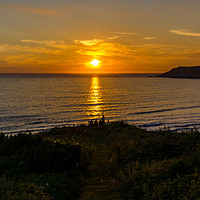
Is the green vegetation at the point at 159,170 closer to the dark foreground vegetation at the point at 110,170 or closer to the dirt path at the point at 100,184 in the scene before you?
the dark foreground vegetation at the point at 110,170

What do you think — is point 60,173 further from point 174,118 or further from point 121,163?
point 174,118

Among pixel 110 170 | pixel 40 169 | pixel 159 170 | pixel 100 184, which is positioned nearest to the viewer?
pixel 159 170

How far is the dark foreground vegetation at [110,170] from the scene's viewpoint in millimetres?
8086

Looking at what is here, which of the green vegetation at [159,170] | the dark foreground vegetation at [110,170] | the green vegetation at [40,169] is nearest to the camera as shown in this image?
the green vegetation at [159,170]

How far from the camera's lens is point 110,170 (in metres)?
13.1

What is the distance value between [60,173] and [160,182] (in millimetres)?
5306

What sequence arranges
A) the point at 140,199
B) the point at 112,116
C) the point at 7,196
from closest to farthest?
the point at 7,196 → the point at 140,199 → the point at 112,116

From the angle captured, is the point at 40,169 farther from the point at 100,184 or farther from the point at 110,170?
the point at 110,170

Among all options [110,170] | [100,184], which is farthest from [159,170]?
[110,170]

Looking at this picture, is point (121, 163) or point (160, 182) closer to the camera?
point (160, 182)

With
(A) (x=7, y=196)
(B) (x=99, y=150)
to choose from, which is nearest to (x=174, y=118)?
(B) (x=99, y=150)

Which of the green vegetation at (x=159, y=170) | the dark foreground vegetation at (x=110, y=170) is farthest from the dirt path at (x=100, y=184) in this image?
the green vegetation at (x=159, y=170)

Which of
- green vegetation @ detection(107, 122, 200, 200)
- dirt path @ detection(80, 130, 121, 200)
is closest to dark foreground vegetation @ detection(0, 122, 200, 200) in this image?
green vegetation @ detection(107, 122, 200, 200)

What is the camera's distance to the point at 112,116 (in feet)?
156
